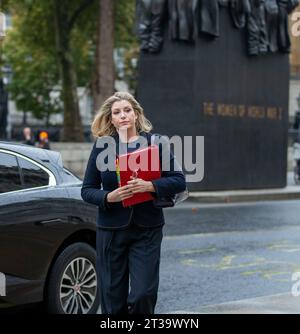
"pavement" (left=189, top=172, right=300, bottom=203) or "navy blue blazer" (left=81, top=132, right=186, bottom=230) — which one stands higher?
"navy blue blazer" (left=81, top=132, right=186, bottom=230)

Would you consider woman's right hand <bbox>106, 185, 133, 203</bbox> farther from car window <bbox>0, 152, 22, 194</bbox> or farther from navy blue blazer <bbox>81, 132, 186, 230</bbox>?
car window <bbox>0, 152, 22, 194</bbox>

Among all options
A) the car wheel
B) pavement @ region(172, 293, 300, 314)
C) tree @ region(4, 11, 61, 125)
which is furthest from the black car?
tree @ region(4, 11, 61, 125)

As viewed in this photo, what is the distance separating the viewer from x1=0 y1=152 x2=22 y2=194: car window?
273 inches

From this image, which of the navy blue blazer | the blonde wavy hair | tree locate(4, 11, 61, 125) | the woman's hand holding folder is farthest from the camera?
tree locate(4, 11, 61, 125)

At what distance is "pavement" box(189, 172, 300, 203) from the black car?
14177mm

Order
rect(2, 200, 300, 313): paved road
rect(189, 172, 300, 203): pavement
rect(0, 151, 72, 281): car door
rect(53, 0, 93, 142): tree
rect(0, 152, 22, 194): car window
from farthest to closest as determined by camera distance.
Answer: rect(53, 0, 93, 142): tree
rect(189, 172, 300, 203): pavement
rect(2, 200, 300, 313): paved road
rect(0, 152, 22, 194): car window
rect(0, 151, 72, 281): car door

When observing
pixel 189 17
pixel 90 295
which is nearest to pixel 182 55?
pixel 189 17

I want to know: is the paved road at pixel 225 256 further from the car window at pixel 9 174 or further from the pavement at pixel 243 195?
the pavement at pixel 243 195

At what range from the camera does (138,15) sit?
2206 cm

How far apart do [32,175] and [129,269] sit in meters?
1.99

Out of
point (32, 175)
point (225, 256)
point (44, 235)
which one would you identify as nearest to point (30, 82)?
point (225, 256)

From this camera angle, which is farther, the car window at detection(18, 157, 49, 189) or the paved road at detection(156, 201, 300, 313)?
the paved road at detection(156, 201, 300, 313)

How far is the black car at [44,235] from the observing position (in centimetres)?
671
